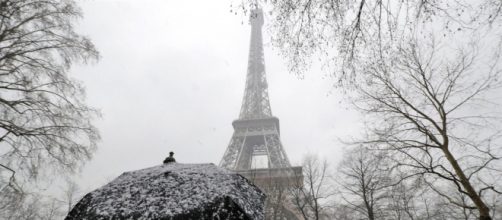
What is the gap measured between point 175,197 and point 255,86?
5429 cm

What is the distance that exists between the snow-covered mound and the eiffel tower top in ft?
150

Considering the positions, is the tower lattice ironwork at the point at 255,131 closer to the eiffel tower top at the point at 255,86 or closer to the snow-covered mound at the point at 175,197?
the eiffel tower top at the point at 255,86

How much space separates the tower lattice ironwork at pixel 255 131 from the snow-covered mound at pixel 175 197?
103 ft

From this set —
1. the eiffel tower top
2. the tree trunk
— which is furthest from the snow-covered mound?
the eiffel tower top

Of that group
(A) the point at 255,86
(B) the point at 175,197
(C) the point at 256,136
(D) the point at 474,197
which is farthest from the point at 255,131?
(B) the point at 175,197

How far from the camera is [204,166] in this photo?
367 cm

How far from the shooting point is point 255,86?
5688 centimetres

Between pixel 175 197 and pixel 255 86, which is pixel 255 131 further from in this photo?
pixel 175 197

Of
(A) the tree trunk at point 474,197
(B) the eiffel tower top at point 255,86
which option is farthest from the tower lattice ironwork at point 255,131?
(A) the tree trunk at point 474,197

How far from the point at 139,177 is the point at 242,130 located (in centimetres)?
4266

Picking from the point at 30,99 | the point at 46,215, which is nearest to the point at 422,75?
the point at 30,99

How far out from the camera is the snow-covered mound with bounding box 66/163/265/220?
8.93ft

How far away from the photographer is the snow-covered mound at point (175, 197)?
2721 mm

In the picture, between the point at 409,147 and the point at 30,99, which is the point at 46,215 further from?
the point at 409,147
